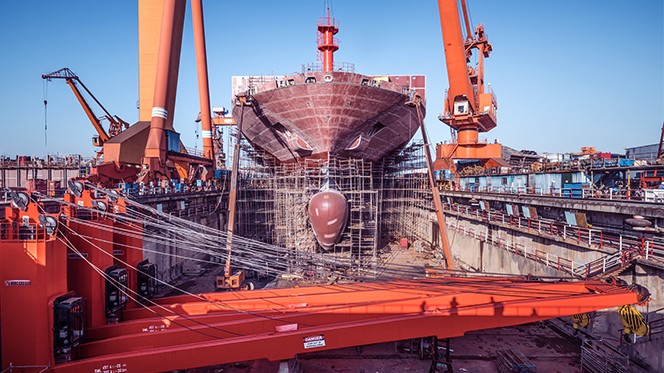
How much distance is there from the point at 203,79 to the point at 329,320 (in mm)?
23443

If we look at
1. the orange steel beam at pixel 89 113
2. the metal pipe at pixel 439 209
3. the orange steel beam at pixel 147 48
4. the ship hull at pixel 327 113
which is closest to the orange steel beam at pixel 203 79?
the orange steel beam at pixel 147 48

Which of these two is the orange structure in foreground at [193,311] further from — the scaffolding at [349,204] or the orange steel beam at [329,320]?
the scaffolding at [349,204]

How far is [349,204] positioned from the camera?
17125 mm

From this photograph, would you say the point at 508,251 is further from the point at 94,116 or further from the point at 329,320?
the point at 94,116

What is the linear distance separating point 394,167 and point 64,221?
70.4 feet

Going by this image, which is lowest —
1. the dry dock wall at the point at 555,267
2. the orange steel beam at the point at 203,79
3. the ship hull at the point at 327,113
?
the dry dock wall at the point at 555,267

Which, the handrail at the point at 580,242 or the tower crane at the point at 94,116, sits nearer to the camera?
the handrail at the point at 580,242

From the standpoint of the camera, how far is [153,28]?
22453 millimetres

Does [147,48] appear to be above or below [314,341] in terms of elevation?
above

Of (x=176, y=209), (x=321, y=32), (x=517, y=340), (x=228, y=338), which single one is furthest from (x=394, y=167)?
(x=228, y=338)

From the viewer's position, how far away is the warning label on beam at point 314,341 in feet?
19.9

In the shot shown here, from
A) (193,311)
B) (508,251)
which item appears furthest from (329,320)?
(508,251)

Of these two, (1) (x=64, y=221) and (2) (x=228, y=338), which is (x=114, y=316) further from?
(2) (x=228, y=338)

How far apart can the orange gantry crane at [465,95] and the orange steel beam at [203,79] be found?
17.1m
